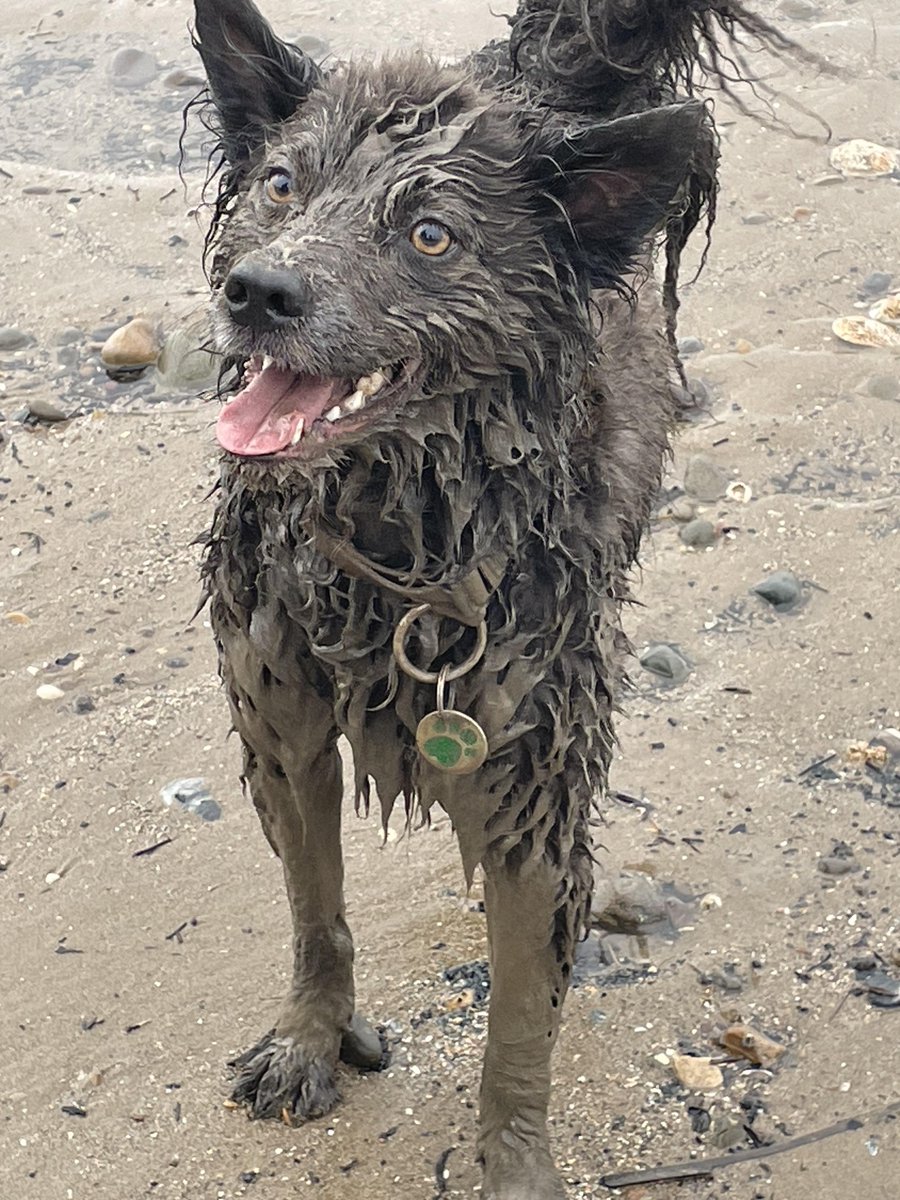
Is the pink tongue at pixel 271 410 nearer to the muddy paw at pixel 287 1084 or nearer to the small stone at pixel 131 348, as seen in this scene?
the muddy paw at pixel 287 1084

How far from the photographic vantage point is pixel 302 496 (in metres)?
3.33

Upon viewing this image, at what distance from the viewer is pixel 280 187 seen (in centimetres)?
336

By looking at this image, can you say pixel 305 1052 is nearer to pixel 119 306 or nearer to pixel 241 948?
pixel 241 948

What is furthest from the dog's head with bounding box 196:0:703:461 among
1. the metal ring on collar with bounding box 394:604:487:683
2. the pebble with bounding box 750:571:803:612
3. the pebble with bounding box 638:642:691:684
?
the pebble with bounding box 750:571:803:612

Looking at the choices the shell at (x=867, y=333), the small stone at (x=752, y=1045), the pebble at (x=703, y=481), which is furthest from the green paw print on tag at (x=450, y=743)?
the shell at (x=867, y=333)

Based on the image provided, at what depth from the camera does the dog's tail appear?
3592 millimetres

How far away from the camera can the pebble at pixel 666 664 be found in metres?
5.39

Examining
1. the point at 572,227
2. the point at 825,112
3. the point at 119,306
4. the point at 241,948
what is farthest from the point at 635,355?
the point at 825,112

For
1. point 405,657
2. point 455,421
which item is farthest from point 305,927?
point 455,421

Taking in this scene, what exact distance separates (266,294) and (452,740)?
944 millimetres

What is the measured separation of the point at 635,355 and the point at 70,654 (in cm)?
224

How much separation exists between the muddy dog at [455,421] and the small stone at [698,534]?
202 cm

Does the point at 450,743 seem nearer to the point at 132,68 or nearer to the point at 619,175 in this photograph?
the point at 619,175

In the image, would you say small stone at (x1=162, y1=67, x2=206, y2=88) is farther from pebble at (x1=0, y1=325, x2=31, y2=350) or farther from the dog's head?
the dog's head
